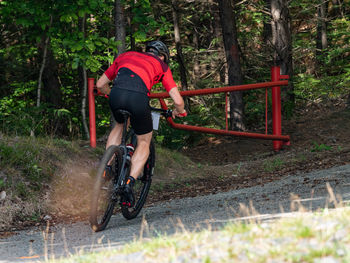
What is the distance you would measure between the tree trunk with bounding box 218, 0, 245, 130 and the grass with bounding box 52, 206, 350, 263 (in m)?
10.5

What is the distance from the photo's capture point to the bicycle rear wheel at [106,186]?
4965mm

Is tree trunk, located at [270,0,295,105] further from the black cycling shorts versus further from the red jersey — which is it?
the black cycling shorts

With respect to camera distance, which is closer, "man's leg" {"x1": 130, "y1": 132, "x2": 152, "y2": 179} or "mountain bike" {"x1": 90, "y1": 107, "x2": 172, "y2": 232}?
"mountain bike" {"x1": 90, "y1": 107, "x2": 172, "y2": 232}

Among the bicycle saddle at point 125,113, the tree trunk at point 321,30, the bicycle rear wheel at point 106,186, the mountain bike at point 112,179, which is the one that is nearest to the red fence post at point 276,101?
the mountain bike at point 112,179

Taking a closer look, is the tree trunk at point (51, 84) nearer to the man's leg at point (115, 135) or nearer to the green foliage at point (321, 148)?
the green foliage at point (321, 148)

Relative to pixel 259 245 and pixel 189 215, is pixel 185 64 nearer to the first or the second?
pixel 189 215

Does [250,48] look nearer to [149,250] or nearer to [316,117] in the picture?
[316,117]

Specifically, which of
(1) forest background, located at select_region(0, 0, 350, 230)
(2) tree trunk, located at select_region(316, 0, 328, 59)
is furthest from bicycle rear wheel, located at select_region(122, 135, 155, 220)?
(2) tree trunk, located at select_region(316, 0, 328, 59)

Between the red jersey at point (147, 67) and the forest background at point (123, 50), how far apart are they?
2.57 metres

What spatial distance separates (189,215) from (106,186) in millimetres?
1038

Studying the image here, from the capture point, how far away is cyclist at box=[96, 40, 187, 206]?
5.37m

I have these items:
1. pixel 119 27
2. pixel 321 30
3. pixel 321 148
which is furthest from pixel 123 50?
pixel 321 30

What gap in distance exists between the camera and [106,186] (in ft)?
17.4

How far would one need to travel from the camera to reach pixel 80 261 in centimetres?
327
